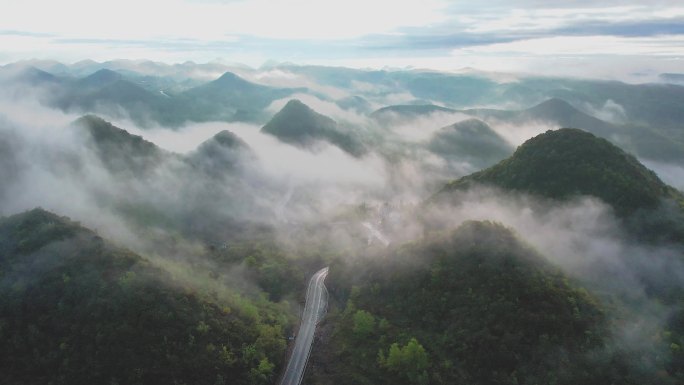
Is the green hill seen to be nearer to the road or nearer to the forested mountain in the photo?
the forested mountain

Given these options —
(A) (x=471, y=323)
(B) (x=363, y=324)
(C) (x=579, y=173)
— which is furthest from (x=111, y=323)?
(C) (x=579, y=173)

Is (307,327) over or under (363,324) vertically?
under

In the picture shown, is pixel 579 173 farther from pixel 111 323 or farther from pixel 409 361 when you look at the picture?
pixel 111 323

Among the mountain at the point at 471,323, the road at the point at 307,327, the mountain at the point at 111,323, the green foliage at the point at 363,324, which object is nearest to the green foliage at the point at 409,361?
the mountain at the point at 471,323

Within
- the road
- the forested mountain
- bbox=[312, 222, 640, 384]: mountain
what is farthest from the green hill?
the road

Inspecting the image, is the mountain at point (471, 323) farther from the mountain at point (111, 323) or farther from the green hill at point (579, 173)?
the green hill at point (579, 173)
